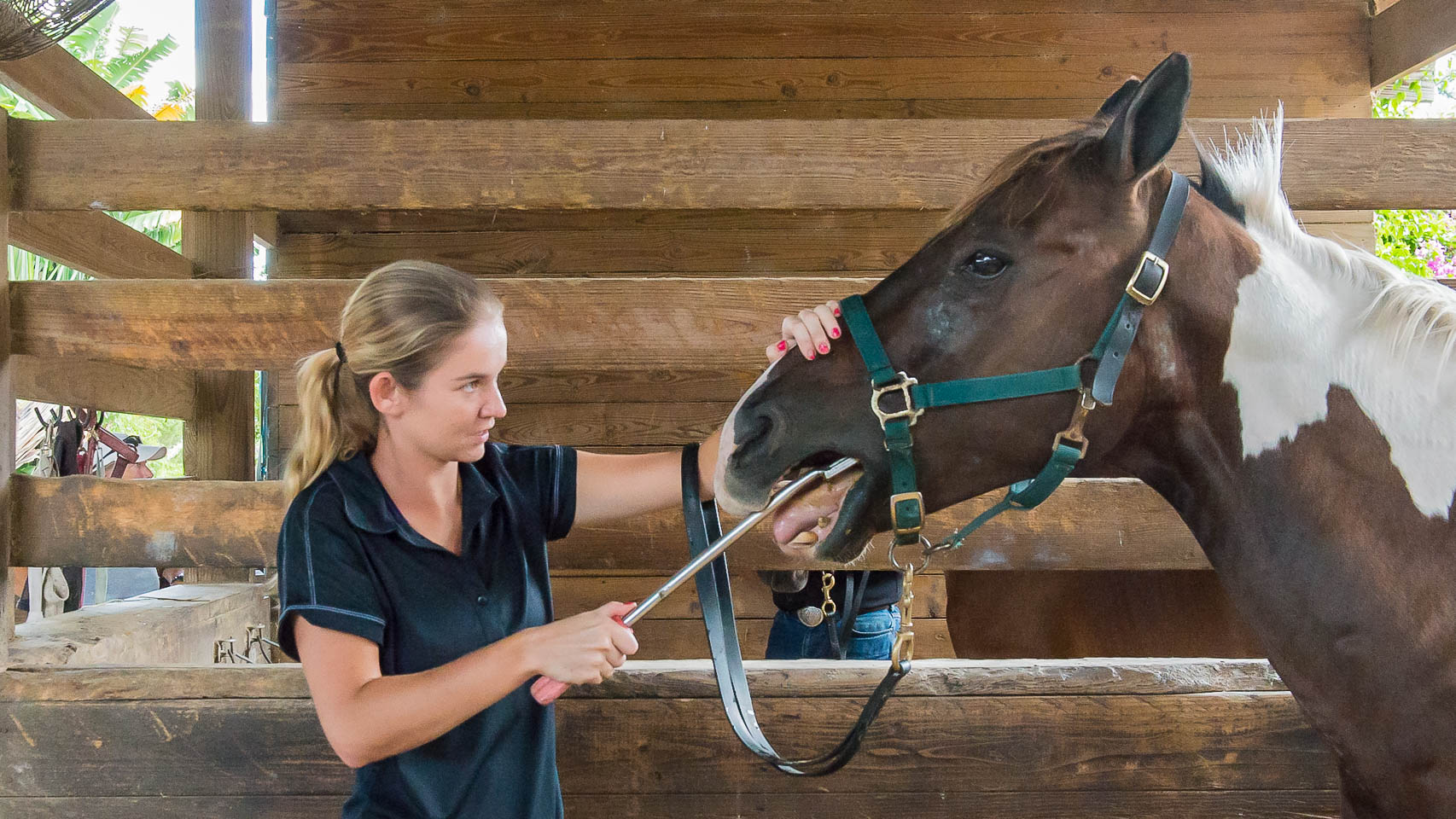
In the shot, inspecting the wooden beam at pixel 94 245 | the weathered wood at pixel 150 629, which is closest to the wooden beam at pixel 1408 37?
the weathered wood at pixel 150 629

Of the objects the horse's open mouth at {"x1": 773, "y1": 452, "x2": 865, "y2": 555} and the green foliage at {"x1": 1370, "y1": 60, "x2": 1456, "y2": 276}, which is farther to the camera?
the green foliage at {"x1": 1370, "y1": 60, "x2": 1456, "y2": 276}

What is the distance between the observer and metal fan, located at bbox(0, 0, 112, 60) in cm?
206

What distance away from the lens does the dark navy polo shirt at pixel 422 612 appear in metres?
1.19

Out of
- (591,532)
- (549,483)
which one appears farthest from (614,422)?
(549,483)

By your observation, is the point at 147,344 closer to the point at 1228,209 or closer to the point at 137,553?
the point at 137,553

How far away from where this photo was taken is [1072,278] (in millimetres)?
1218

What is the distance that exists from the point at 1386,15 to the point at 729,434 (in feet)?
11.8

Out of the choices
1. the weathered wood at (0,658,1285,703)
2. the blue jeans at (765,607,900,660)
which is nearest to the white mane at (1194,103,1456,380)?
the weathered wood at (0,658,1285,703)

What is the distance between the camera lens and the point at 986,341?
1229 mm

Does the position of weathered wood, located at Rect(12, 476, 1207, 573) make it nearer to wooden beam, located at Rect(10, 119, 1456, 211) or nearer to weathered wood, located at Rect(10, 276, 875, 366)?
weathered wood, located at Rect(10, 276, 875, 366)

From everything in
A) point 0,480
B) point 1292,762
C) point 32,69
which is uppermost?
point 32,69

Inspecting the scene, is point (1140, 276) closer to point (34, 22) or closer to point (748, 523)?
point (748, 523)

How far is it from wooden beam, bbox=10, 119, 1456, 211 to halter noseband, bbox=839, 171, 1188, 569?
0.67 metres

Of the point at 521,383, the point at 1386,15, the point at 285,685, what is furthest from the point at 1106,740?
the point at 1386,15
